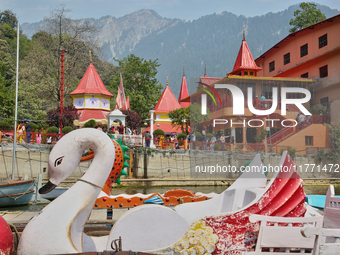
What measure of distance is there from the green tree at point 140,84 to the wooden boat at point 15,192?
23861 millimetres

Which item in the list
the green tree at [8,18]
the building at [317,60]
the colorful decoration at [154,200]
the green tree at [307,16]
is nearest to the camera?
the colorful decoration at [154,200]

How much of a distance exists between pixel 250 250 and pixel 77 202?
62.7 inches

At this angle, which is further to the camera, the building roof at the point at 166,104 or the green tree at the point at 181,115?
the building roof at the point at 166,104

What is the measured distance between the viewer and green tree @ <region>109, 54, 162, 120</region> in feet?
121

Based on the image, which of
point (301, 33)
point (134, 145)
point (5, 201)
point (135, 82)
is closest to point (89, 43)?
point (135, 82)

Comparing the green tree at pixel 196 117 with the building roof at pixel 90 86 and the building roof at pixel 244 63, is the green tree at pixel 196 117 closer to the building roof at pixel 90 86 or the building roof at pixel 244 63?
the building roof at pixel 244 63

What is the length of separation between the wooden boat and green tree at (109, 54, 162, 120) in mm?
23861

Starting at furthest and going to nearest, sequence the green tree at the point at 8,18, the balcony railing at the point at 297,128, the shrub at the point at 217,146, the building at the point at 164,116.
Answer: the green tree at the point at 8,18
the building at the point at 164,116
the shrub at the point at 217,146
the balcony railing at the point at 297,128

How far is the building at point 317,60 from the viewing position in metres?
19.8

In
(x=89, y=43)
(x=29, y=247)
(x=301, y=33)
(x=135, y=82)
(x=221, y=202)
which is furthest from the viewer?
(x=135, y=82)

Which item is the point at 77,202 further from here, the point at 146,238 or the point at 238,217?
the point at 238,217

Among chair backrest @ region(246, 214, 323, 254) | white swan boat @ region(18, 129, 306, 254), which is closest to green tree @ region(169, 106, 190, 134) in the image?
white swan boat @ region(18, 129, 306, 254)

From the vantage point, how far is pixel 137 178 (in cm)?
2144

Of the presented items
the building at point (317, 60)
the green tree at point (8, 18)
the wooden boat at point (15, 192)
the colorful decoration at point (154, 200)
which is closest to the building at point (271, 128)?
the building at point (317, 60)
